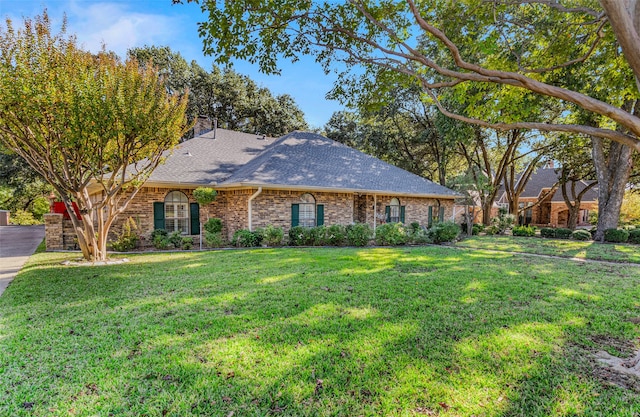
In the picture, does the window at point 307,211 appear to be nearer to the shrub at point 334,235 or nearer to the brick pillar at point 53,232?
the shrub at point 334,235

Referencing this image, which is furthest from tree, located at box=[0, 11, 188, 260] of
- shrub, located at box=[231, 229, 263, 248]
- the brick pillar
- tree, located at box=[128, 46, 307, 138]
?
tree, located at box=[128, 46, 307, 138]

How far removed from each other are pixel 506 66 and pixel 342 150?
37.7 feet

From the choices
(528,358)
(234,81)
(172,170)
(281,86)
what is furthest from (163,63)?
(528,358)

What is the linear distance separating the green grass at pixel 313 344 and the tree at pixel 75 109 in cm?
323

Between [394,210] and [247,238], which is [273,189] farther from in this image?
[394,210]

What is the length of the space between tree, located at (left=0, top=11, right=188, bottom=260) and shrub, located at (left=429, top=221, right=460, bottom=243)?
11.1 meters

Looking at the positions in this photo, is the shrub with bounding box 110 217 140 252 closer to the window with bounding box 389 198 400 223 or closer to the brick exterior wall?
the brick exterior wall

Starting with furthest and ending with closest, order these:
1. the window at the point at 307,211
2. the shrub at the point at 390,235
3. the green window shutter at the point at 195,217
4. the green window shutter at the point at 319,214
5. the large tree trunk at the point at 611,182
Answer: the large tree trunk at the point at 611,182
the green window shutter at the point at 319,214
the window at the point at 307,211
the green window shutter at the point at 195,217
the shrub at the point at 390,235

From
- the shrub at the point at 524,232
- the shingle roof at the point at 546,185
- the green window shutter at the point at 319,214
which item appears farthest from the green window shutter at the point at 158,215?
the shingle roof at the point at 546,185

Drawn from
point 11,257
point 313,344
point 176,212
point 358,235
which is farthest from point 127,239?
point 313,344

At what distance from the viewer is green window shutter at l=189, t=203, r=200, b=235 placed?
44.8ft

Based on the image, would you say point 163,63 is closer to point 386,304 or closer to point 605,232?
point 386,304

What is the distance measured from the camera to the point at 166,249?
12.0 m

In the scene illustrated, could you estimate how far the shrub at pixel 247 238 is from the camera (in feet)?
39.9
